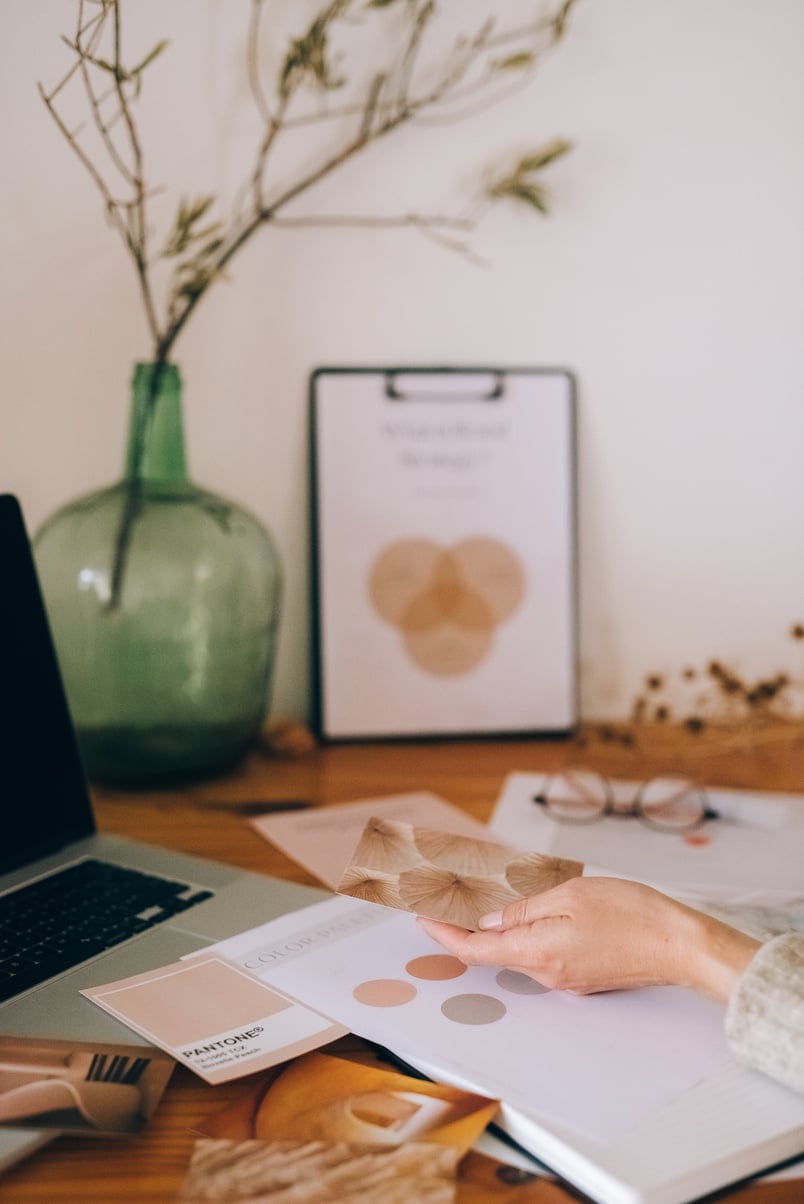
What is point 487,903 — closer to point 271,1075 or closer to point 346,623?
point 271,1075

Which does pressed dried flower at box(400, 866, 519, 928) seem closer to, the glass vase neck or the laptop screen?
the laptop screen

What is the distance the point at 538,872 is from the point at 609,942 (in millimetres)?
97

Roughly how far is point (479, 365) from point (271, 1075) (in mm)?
903

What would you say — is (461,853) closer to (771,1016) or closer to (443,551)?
(771,1016)

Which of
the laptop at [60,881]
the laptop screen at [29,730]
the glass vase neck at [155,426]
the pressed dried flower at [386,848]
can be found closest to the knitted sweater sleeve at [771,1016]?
the pressed dried flower at [386,848]

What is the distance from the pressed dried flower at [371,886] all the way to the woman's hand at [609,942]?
5 centimetres

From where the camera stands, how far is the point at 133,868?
0.81 metres

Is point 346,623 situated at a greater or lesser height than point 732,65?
lesser

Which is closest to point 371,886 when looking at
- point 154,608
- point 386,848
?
point 386,848

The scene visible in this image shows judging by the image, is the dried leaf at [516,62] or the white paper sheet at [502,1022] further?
the dried leaf at [516,62]

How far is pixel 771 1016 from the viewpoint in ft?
1.73

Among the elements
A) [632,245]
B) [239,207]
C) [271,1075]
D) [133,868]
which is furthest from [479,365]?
[271,1075]

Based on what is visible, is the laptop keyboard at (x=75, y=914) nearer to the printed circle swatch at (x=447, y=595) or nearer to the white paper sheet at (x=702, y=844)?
the white paper sheet at (x=702, y=844)

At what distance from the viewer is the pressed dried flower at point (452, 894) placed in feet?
2.07
